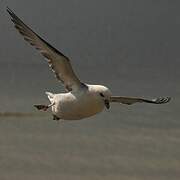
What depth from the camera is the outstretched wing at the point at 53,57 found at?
220 inches

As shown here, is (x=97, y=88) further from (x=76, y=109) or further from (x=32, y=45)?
(x=32, y=45)

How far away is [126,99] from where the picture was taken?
659 cm

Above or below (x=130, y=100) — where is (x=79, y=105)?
below

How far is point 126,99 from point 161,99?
53cm

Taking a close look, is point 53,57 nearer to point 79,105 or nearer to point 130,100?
point 79,105

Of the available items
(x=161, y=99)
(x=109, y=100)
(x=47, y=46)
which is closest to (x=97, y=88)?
(x=109, y=100)

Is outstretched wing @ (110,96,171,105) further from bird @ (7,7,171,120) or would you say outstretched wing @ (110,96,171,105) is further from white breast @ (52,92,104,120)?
white breast @ (52,92,104,120)

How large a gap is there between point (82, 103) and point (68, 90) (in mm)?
389

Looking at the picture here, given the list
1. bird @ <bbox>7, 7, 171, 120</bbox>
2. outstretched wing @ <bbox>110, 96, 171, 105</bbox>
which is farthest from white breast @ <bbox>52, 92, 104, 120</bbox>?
outstretched wing @ <bbox>110, 96, 171, 105</bbox>

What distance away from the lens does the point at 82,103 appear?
5797 mm

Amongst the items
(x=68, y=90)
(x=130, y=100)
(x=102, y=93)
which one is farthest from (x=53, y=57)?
(x=130, y=100)

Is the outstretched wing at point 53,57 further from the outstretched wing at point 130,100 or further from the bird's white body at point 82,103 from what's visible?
the outstretched wing at point 130,100

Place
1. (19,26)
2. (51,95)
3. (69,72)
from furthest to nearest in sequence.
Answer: (51,95) < (69,72) < (19,26)

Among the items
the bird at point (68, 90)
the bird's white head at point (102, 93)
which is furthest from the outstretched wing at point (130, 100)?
the bird's white head at point (102, 93)
